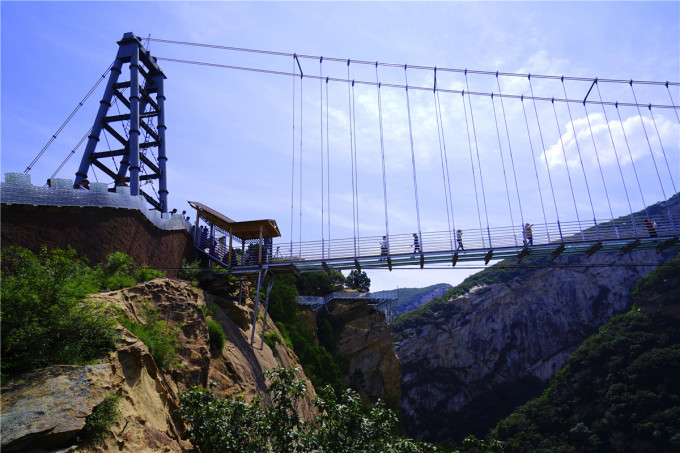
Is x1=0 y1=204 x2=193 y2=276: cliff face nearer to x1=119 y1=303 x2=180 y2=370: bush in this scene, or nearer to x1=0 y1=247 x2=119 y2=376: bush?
x1=119 y1=303 x2=180 y2=370: bush

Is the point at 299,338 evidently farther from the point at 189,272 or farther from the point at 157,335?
the point at 157,335

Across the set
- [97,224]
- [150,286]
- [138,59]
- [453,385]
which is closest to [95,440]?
[150,286]

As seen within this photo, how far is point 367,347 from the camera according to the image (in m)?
50.3

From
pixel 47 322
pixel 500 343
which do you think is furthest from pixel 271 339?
pixel 500 343

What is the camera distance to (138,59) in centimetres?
2878

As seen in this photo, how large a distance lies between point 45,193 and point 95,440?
34.9 feet

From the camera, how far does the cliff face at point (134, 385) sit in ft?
27.7

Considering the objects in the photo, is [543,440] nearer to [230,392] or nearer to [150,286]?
[230,392]

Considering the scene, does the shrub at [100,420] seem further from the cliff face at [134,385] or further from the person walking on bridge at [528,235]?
the person walking on bridge at [528,235]

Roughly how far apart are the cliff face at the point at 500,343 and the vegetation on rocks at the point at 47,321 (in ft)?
245

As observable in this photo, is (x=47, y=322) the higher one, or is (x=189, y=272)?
(x=189, y=272)

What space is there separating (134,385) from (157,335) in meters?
2.72

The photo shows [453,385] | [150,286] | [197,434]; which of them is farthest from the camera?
[453,385]

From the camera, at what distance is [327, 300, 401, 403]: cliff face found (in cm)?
4953
